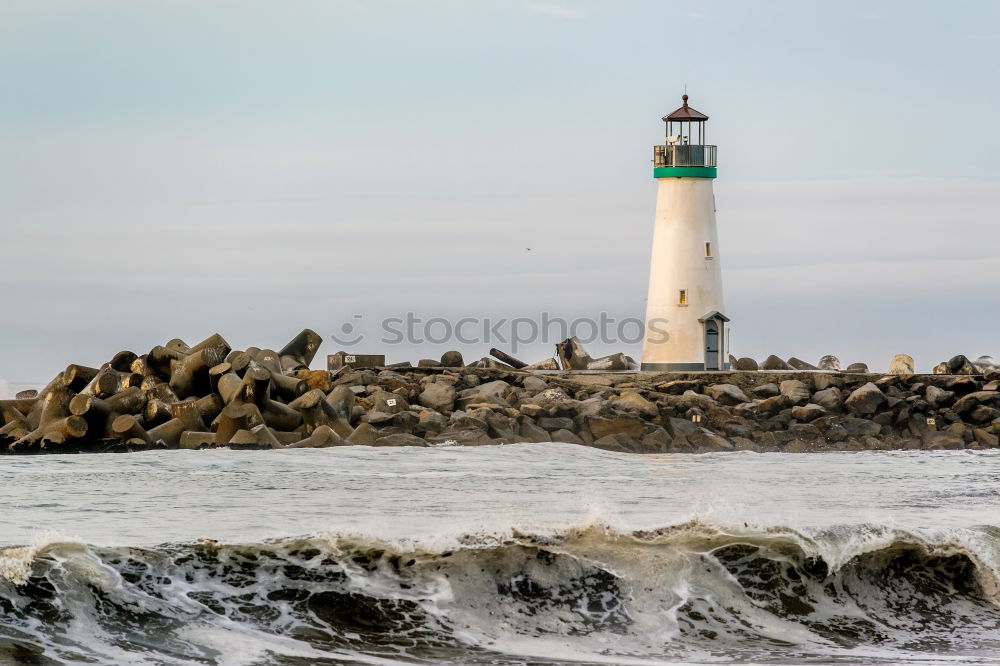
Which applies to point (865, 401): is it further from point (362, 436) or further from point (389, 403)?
point (362, 436)

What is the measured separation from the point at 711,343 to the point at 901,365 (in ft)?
9.91

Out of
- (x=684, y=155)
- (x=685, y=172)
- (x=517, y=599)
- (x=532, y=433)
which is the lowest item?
(x=517, y=599)

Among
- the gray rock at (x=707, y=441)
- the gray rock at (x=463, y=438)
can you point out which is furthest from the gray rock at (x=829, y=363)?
the gray rock at (x=463, y=438)

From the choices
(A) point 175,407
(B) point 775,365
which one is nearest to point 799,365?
(B) point 775,365

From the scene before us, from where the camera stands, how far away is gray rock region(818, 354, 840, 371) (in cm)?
2344

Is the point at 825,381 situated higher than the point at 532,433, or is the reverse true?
the point at 825,381

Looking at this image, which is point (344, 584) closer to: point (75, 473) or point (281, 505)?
point (281, 505)

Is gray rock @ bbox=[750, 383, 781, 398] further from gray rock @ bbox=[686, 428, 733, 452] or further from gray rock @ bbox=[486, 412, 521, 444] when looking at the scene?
gray rock @ bbox=[486, 412, 521, 444]

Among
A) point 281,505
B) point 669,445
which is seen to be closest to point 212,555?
point 281,505

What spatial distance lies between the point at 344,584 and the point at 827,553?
3.28 metres

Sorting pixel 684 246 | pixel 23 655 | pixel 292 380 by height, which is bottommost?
pixel 23 655

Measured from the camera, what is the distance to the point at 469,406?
1773 cm

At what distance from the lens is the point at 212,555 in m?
8.82

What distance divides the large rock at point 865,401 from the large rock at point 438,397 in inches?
223
